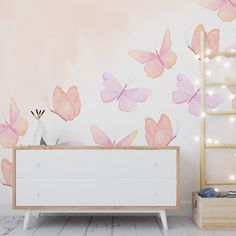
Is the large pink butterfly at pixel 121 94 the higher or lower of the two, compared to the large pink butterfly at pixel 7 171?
higher

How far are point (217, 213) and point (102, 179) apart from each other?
35.2 inches

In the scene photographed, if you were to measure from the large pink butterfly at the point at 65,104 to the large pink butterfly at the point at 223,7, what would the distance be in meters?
1.38

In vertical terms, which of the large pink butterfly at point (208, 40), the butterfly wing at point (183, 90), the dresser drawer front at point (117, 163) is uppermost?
the large pink butterfly at point (208, 40)

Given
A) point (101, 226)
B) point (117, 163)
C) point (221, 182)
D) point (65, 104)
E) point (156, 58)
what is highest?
point (156, 58)

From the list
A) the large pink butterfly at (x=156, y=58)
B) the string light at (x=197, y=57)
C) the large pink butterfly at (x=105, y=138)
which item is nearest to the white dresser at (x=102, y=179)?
the large pink butterfly at (x=105, y=138)

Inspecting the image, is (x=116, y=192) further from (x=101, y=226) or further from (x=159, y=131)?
(x=159, y=131)

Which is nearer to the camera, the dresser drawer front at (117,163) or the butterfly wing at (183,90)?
the dresser drawer front at (117,163)

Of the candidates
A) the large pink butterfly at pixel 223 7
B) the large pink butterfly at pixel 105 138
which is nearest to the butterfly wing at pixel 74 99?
the large pink butterfly at pixel 105 138

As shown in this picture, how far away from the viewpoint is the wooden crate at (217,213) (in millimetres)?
2854

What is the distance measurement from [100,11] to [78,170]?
4.53ft

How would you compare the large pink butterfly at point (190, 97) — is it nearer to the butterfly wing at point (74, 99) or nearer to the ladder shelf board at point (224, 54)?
the ladder shelf board at point (224, 54)

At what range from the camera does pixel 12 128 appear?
329 cm

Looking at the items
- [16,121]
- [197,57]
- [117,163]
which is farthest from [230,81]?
[16,121]

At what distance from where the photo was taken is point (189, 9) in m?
3.30
